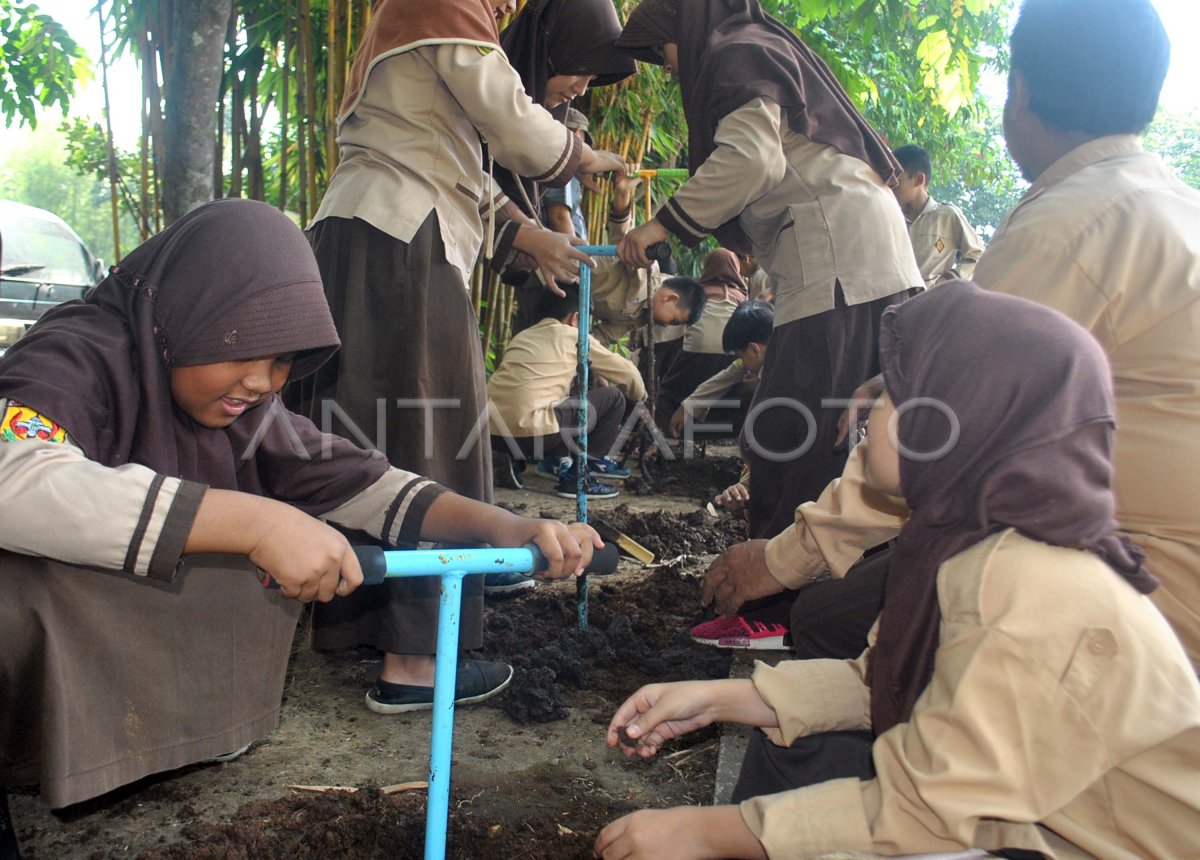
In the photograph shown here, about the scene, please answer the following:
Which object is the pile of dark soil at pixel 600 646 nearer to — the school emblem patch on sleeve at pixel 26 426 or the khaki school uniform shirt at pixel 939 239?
the school emblem patch on sleeve at pixel 26 426

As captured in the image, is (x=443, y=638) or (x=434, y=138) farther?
(x=434, y=138)

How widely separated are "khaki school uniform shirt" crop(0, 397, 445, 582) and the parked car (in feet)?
23.3

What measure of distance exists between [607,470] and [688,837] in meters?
5.02

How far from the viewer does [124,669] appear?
1417 millimetres

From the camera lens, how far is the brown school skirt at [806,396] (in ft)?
9.34

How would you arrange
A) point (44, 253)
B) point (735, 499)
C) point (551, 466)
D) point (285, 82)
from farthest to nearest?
point (44, 253)
point (551, 466)
point (285, 82)
point (735, 499)

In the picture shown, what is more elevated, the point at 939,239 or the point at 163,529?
the point at 939,239

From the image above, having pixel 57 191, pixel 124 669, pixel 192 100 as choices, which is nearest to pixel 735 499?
pixel 124 669

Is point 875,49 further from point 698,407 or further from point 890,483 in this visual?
point 890,483

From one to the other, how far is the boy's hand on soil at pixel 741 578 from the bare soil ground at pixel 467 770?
43 cm

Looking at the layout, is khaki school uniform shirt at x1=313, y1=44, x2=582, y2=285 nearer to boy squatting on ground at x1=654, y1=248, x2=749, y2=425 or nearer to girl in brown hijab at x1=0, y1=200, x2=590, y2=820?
girl in brown hijab at x1=0, y1=200, x2=590, y2=820

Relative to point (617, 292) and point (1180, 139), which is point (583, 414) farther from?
point (1180, 139)

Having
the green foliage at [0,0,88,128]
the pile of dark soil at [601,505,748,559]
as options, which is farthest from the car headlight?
the pile of dark soil at [601,505,748,559]

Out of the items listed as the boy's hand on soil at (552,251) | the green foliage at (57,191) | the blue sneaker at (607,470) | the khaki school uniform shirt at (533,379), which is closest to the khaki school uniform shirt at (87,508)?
the boy's hand on soil at (552,251)
